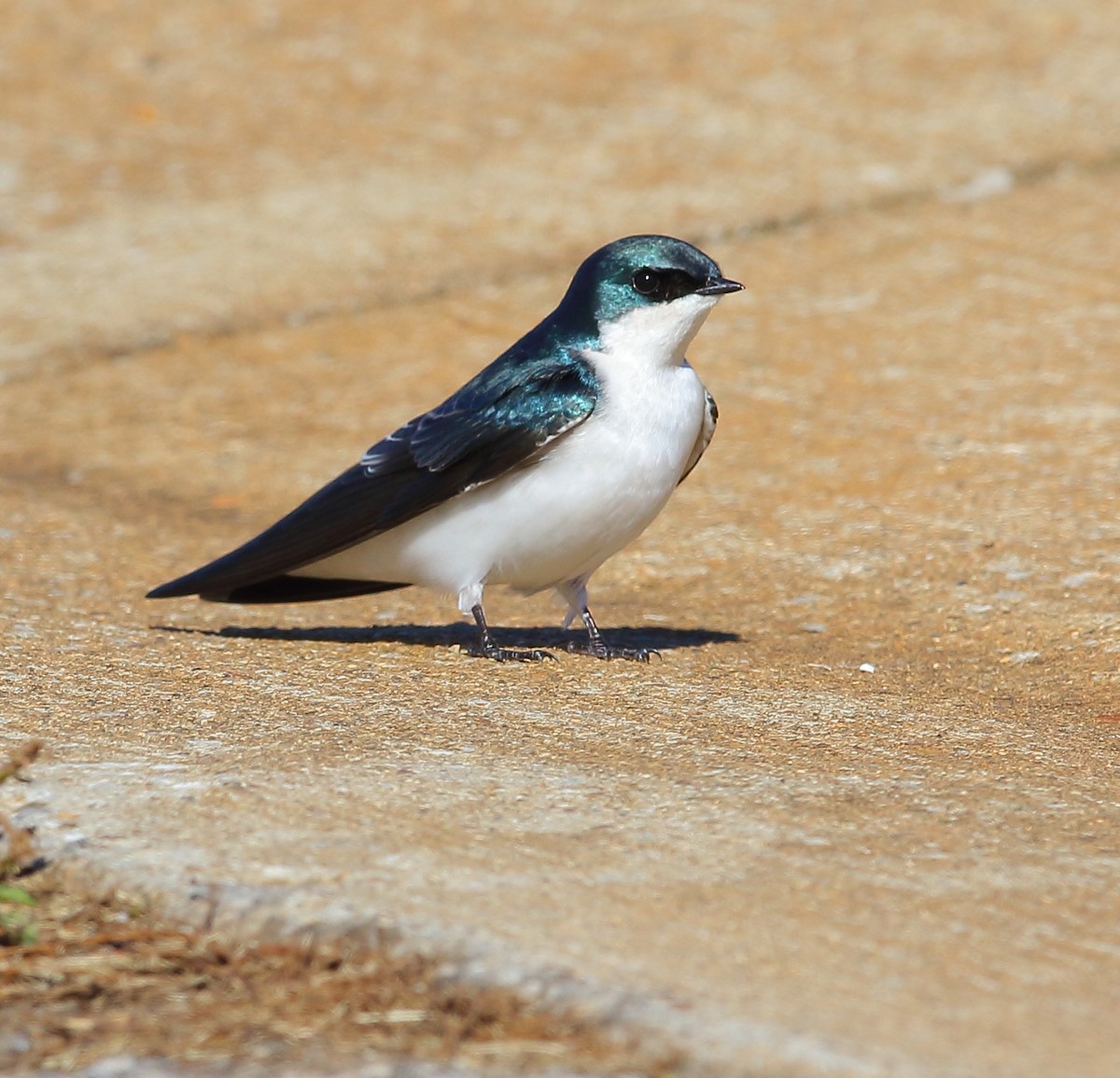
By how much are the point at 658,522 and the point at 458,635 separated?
137 cm

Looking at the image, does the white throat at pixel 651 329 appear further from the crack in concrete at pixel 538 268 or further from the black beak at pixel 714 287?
the crack in concrete at pixel 538 268

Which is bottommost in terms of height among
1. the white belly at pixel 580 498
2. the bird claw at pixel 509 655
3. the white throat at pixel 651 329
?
the bird claw at pixel 509 655

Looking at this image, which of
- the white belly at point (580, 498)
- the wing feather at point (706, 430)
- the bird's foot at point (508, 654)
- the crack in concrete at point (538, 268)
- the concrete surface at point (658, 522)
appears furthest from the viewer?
the crack in concrete at point (538, 268)

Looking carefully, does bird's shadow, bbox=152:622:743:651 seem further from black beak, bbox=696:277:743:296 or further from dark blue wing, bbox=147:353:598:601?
black beak, bbox=696:277:743:296

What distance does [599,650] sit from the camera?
16.2 ft

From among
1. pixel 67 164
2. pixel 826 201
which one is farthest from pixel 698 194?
pixel 67 164

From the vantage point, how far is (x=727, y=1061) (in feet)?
8.45

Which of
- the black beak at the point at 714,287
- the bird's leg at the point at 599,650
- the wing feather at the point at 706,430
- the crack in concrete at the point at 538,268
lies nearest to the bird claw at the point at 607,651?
the bird's leg at the point at 599,650

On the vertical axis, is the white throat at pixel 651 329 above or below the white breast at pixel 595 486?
above

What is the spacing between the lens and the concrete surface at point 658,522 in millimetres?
3031

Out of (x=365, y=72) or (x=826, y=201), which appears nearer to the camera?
(x=826, y=201)

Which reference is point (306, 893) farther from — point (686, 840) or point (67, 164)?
point (67, 164)

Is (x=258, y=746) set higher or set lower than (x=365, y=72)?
lower

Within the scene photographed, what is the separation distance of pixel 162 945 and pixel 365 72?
849 centimetres
